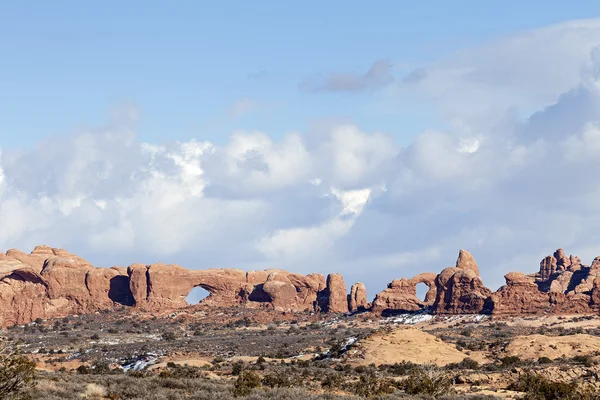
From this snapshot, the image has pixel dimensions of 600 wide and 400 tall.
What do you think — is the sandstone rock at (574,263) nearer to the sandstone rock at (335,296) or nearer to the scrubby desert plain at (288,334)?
the scrubby desert plain at (288,334)

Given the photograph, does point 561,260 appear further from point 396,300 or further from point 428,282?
point 396,300

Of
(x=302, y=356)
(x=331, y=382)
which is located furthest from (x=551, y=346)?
(x=331, y=382)

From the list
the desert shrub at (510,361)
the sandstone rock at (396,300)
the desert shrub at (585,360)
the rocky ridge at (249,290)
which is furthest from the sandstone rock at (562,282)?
the desert shrub at (510,361)

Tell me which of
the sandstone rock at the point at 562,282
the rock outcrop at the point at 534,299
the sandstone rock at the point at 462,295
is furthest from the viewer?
the sandstone rock at the point at 562,282

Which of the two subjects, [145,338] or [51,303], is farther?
[51,303]

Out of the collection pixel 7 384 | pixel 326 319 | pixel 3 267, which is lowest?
pixel 7 384

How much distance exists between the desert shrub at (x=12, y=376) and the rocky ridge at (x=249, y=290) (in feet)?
285

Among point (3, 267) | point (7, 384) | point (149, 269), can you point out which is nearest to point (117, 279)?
point (149, 269)

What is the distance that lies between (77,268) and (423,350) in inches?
2926

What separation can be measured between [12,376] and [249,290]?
111 meters

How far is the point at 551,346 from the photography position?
64.8 m

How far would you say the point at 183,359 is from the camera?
7044 centimetres

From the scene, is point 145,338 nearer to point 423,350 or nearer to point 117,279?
point 117,279

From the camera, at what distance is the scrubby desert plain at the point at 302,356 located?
36.9 metres
